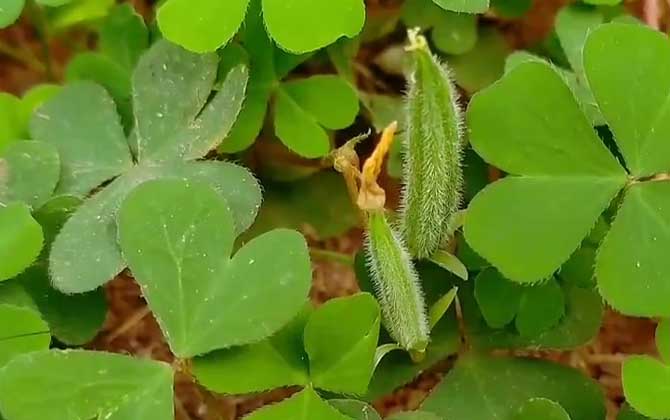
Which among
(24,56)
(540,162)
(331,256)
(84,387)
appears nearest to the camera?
(84,387)

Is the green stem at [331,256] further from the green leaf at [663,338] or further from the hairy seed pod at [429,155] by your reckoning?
the green leaf at [663,338]

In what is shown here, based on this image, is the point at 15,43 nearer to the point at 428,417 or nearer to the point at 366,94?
the point at 366,94

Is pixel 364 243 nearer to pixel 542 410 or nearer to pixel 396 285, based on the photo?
pixel 396 285

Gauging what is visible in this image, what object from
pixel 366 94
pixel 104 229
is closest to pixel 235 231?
pixel 104 229

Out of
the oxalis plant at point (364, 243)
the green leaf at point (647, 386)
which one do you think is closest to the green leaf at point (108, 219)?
the oxalis plant at point (364, 243)

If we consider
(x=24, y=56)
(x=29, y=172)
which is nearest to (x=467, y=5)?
(x=29, y=172)

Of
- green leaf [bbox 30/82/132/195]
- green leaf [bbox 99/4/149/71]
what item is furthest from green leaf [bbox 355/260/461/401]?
green leaf [bbox 99/4/149/71]

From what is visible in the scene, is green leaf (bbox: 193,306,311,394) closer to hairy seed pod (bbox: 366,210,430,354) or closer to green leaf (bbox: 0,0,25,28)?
hairy seed pod (bbox: 366,210,430,354)
